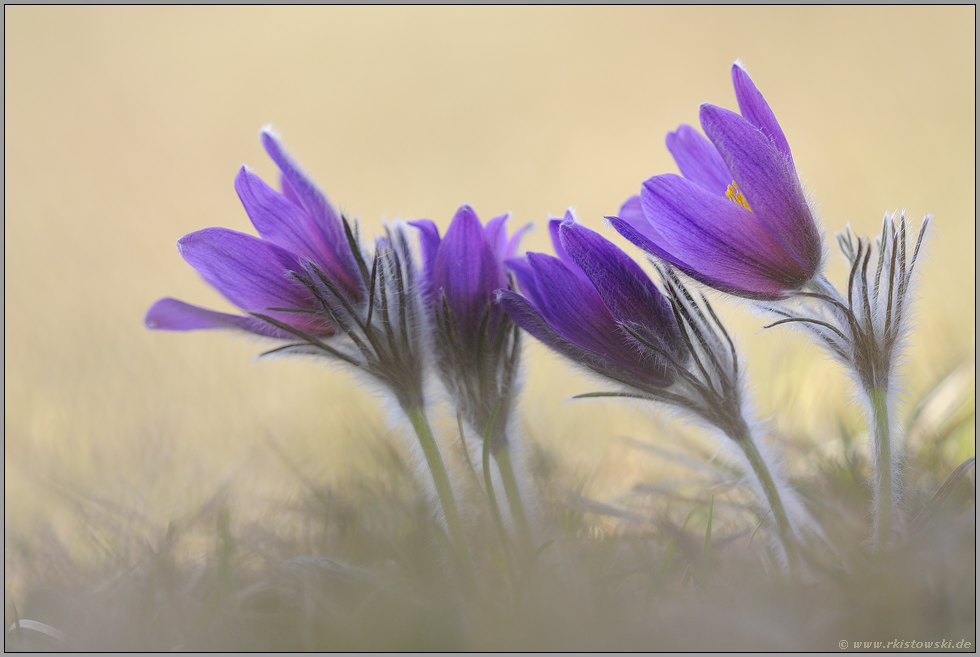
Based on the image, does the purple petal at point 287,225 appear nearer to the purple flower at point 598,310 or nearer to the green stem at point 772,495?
the purple flower at point 598,310

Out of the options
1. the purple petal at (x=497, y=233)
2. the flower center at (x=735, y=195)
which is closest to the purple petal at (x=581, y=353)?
the purple petal at (x=497, y=233)

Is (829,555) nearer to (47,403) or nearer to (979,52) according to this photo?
(979,52)

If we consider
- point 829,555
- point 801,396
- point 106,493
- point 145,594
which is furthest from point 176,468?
point 801,396

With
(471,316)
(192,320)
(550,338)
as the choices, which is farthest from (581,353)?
(192,320)

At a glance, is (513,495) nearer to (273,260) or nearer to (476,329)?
(476,329)

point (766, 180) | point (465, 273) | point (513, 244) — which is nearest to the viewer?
point (766, 180)

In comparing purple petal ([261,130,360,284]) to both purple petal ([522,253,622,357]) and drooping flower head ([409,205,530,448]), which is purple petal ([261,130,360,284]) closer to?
drooping flower head ([409,205,530,448])
